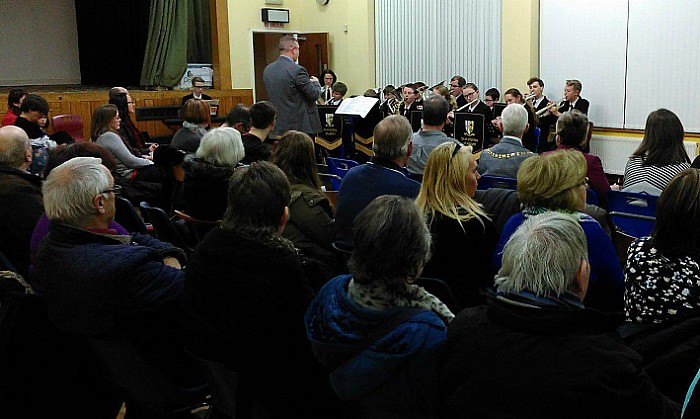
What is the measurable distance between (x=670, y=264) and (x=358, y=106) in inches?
251

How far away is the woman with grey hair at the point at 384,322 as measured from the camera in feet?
5.82

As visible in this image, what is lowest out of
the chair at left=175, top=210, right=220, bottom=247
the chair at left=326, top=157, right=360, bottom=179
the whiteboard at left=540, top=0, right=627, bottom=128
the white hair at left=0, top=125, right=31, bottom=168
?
the chair at left=175, top=210, right=220, bottom=247

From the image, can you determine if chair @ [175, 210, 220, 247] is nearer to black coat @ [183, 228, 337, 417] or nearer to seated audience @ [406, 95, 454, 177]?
black coat @ [183, 228, 337, 417]

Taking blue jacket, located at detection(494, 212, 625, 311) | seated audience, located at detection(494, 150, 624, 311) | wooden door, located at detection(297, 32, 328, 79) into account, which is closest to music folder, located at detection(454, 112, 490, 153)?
seated audience, located at detection(494, 150, 624, 311)

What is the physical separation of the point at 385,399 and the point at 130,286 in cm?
94

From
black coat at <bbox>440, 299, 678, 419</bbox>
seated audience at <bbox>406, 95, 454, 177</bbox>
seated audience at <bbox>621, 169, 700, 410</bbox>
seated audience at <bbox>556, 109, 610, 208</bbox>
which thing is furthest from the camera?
seated audience at <bbox>406, 95, 454, 177</bbox>

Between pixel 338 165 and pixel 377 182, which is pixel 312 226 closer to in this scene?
pixel 377 182

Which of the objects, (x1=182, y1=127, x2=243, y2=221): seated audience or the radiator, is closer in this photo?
(x1=182, y1=127, x2=243, y2=221): seated audience

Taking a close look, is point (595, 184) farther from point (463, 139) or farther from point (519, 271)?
point (463, 139)

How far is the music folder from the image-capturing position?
790cm

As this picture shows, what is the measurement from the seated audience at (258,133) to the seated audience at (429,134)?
3.27 feet

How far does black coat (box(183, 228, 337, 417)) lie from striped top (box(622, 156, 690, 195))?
2562mm

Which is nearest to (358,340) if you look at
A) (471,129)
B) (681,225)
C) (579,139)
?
(681,225)

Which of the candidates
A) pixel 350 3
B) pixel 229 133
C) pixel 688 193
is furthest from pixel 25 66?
pixel 688 193
